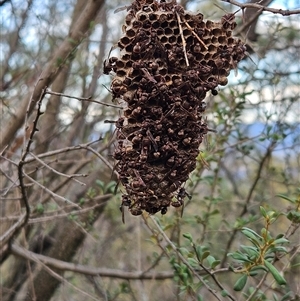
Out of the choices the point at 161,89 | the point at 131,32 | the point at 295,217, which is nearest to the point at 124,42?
the point at 131,32

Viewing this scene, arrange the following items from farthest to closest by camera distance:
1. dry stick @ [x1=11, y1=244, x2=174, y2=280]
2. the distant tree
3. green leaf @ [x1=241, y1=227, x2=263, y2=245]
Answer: dry stick @ [x1=11, y1=244, x2=174, y2=280] → the distant tree → green leaf @ [x1=241, y1=227, x2=263, y2=245]

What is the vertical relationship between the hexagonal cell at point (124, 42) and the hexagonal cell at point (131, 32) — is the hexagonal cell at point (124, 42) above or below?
below

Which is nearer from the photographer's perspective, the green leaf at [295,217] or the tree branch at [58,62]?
the green leaf at [295,217]

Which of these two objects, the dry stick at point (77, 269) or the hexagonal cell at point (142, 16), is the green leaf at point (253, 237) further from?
the dry stick at point (77, 269)

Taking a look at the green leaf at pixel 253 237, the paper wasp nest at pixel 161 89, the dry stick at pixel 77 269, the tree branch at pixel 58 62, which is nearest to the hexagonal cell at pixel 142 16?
the paper wasp nest at pixel 161 89

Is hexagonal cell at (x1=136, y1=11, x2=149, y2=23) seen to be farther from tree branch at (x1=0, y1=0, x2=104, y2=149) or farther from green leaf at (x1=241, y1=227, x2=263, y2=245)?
tree branch at (x1=0, y1=0, x2=104, y2=149)

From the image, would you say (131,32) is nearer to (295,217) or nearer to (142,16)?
(142,16)

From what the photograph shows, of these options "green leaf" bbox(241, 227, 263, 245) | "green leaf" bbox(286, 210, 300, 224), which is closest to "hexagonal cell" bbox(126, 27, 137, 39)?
"green leaf" bbox(241, 227, 263, 245)

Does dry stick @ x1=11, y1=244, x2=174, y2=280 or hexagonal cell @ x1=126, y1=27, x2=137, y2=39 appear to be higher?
hexagonal cell @ x1=126, y1=27, x2=137, y2=39

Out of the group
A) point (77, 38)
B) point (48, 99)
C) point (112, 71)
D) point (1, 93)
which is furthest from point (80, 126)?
point (112, 71)
